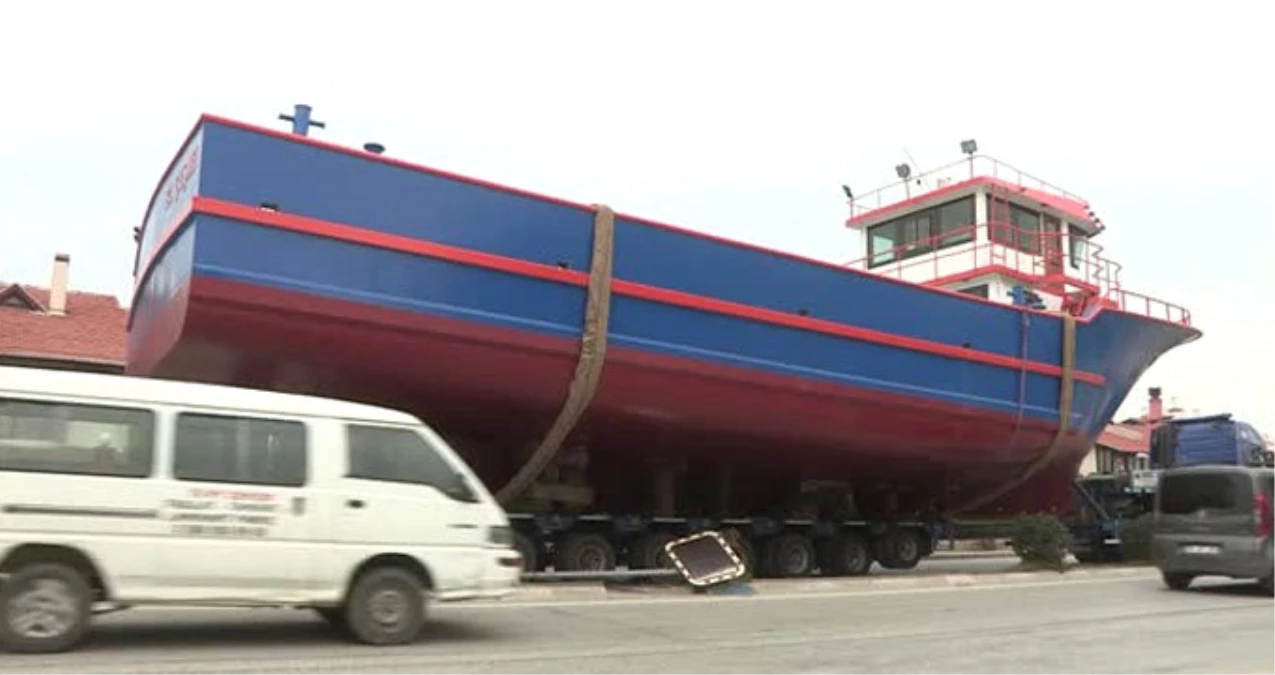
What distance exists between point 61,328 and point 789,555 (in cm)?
1722

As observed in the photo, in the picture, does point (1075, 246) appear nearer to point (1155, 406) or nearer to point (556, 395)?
point (556, 395)

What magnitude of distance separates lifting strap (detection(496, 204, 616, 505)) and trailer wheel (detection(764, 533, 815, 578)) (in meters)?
3.82

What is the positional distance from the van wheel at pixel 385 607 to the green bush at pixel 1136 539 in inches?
556

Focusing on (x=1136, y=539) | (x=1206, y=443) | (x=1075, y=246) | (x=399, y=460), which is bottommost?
(x=1136, y=539)

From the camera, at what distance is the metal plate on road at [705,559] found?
40.2 feet

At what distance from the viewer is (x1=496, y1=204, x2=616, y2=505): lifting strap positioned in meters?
11.4

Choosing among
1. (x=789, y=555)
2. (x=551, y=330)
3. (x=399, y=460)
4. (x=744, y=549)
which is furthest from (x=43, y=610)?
(x=789, y=555)

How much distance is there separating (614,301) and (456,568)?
4245mm

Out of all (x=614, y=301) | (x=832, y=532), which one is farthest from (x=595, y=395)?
(x=832, y=532)

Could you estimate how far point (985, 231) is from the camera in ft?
58.6

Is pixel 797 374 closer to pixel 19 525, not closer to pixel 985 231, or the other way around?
pixel 985 231

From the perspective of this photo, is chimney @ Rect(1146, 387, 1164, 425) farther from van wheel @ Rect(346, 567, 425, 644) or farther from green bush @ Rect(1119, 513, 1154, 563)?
van wheel @ Rect(346, 567, 425, 644)

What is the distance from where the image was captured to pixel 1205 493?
14.0 meters

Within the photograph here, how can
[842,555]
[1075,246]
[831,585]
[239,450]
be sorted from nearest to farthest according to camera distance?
[239,450] < [831,585] < [842,555] < [1075,246]
